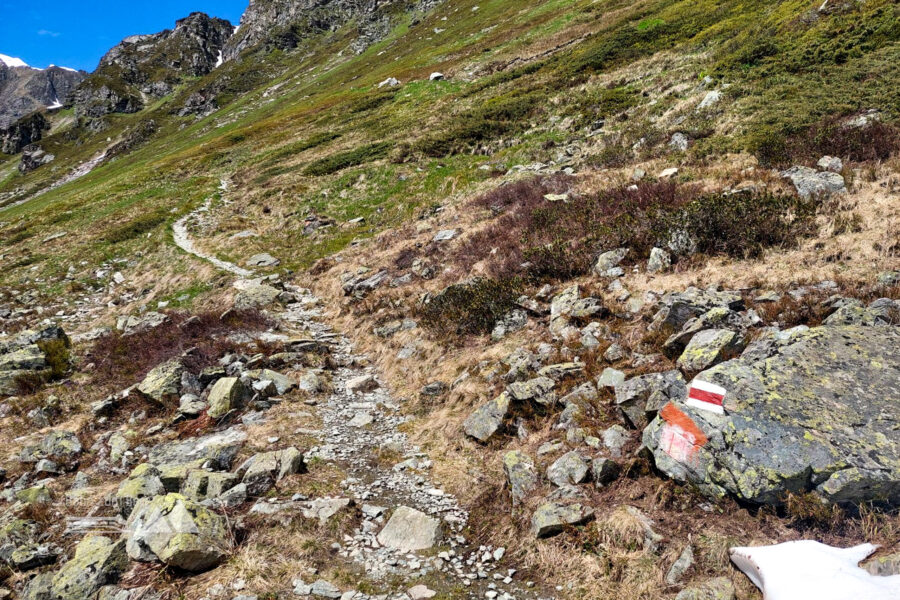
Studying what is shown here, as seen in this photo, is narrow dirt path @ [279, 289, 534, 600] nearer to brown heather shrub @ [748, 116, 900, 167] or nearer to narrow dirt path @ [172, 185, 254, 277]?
narrow dirt path @ [172, 185, 254, 277]

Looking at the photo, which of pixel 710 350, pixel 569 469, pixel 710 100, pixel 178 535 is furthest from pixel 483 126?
pixel 178 535

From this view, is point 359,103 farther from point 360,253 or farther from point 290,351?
point 290,351

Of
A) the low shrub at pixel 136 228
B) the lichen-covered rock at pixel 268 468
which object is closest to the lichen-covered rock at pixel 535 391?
the lichen-covered rock at pixel 268 468

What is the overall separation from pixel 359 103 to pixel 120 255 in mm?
42417

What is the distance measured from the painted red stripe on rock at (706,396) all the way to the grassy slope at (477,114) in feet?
48.8

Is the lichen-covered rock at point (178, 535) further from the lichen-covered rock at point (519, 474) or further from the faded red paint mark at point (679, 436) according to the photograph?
the faded red paint mark at point (679, 436)

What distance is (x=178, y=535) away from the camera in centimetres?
633

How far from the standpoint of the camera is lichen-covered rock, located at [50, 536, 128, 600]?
6133 mm

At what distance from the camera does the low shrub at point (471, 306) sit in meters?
12.5

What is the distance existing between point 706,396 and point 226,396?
10817mm

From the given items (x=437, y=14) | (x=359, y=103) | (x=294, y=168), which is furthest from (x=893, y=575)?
(x=437, y=14)

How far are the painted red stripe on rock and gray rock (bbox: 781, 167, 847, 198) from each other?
9399mm

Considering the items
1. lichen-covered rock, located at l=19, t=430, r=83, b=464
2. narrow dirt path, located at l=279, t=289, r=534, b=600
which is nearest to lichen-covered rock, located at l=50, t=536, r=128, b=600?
narrow dirt path, located at l=279, t=289, r=534, b=600

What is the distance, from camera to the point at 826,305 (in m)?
7.85
